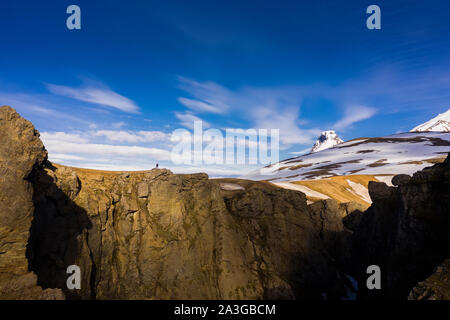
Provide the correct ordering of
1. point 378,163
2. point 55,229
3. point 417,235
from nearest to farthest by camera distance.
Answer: point 417,235 < point 55,229 < point 378,163

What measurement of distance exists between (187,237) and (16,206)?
15.0 m

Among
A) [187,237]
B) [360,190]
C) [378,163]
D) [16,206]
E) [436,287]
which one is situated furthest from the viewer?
[378,163]

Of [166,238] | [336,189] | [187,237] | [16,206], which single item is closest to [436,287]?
[187,237]

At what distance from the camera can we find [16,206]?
1355 cm

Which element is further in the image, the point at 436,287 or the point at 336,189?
the point at 336,189

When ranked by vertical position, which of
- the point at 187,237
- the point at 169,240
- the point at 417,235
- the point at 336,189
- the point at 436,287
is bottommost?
the point at 169,240

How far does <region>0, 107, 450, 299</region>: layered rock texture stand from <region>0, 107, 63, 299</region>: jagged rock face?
5 cm

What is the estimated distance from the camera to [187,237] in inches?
999

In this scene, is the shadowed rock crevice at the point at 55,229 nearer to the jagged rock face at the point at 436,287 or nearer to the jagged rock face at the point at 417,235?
the jagged rock face at the point at 436,287

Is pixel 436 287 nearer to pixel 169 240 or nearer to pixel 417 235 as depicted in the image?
pixel 417 235

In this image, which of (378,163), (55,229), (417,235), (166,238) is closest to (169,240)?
(166,238)

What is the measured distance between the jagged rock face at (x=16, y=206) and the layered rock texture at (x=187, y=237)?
0.05 m

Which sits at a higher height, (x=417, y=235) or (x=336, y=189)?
(x=417, y=235)
